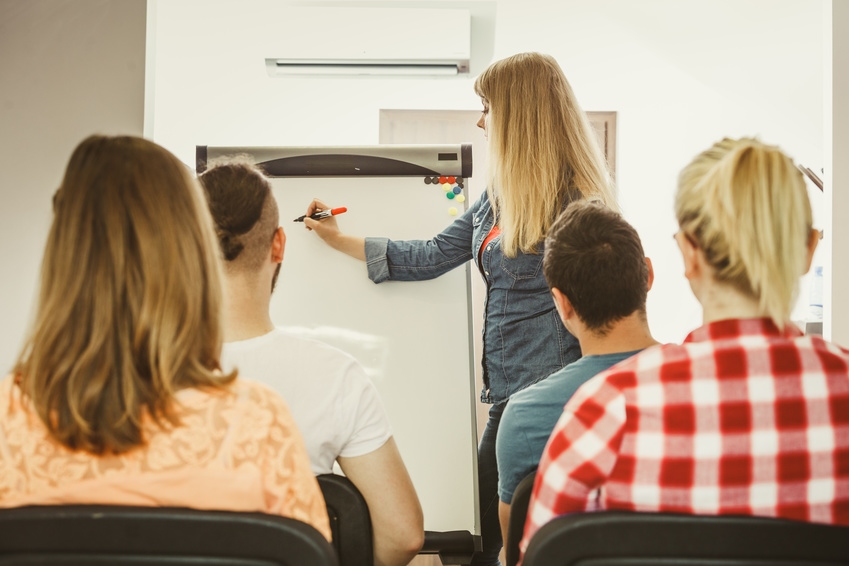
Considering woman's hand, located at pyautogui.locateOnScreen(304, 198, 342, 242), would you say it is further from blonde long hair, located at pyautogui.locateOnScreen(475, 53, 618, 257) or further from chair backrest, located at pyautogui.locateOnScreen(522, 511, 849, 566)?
chair backrest, located at pyautogui.locateOnScreen(522, 511, 849, 566)

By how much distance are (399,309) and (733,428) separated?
130 cm

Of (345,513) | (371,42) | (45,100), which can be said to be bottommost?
(345,513)

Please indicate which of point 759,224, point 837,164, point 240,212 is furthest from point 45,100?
point 837,164

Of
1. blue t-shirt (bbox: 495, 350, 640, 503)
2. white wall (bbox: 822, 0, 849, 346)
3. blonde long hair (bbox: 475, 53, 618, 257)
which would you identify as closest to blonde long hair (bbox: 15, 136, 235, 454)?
blue t-shirt (bbox: 495, 350, 640, 503)

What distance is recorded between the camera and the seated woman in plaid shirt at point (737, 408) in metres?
0.79

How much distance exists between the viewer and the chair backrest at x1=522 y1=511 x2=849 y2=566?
65 cm

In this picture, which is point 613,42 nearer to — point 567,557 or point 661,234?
point 661,234

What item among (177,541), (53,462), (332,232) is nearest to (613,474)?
(177,541)

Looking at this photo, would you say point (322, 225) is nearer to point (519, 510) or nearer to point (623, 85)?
point (519, 510)

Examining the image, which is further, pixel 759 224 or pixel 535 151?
pixel 535 151

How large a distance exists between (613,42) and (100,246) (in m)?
3.28

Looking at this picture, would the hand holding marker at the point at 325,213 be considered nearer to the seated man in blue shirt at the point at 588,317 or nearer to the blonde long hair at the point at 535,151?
the blonde long hair at the point at 535,151

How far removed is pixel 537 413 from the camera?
1147 mm

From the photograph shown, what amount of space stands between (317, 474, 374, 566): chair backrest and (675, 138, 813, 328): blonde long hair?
585mm
